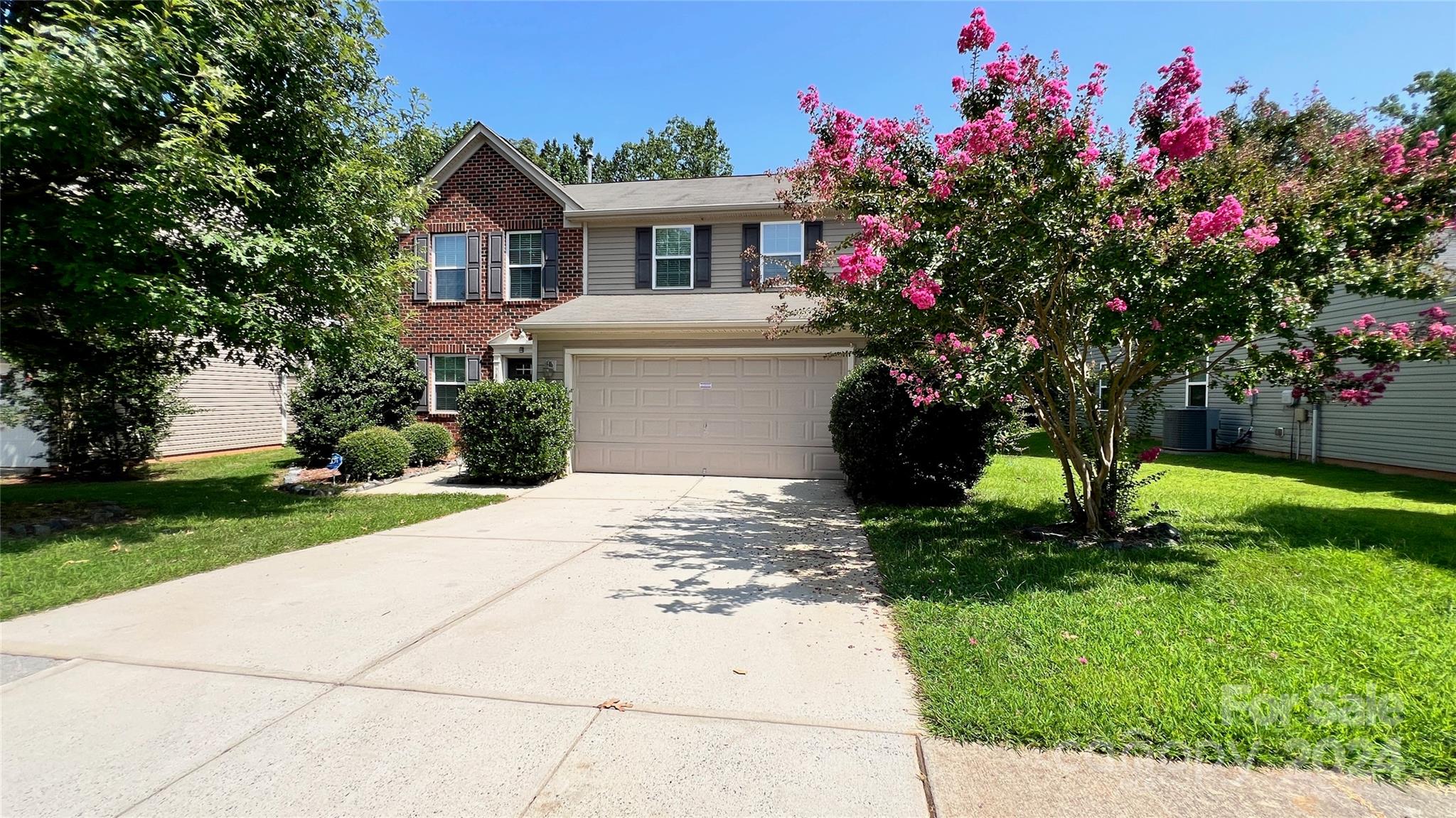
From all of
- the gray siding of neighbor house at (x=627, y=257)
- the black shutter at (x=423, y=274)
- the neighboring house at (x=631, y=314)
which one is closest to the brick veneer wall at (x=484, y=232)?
the neighboring house at (x=631, y=314)

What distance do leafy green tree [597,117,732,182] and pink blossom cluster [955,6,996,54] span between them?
3505cm

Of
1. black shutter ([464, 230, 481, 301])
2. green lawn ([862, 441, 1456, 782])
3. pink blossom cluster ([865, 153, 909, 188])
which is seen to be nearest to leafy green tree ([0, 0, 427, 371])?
black shutter ([464, 230, 481, 301])

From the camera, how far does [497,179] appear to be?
13867 mm

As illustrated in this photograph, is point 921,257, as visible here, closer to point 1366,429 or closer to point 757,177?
point 757,177

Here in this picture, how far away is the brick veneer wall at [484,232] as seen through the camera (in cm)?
1364

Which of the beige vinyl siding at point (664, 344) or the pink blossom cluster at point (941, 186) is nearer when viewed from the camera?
the pink blossom cluster at point (941, 186)

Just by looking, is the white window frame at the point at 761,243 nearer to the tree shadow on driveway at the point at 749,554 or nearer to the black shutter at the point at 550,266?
the black shutter at the point at 550,266

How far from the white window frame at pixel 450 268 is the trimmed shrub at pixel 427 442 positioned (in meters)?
2.86

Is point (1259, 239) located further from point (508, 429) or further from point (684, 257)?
point (684, 257)

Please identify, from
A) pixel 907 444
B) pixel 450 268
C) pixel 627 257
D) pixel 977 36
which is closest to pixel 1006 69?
pixel 977 36

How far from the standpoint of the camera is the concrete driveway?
2475 millimetres

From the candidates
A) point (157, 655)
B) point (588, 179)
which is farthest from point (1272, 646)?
point (588, 179)

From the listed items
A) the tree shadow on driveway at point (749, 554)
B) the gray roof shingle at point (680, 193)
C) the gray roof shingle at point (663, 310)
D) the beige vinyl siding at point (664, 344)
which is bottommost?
the tree shadow on driveway at point (749, 554)

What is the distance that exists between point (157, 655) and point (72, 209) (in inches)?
195
